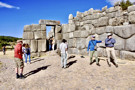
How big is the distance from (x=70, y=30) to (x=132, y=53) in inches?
234

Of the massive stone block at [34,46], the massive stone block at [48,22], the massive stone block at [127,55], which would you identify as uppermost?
the massive stone block at [48,22]

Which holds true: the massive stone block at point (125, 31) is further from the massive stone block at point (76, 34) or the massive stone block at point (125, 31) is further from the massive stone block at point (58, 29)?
the massive stone block at point (58, 29)

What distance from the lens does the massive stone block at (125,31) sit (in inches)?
263

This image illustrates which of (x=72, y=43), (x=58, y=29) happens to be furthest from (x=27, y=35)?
(x=72, y=43)

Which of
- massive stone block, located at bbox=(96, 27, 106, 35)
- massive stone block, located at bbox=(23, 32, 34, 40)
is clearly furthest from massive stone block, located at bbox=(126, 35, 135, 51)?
massive stone block, located at bbox=(23, 32, 34, 40)

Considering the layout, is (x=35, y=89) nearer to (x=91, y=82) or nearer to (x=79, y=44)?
(x=91, y=82)

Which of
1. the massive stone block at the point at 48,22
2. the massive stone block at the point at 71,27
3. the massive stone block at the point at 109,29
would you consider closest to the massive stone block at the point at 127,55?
the massive stone block at the point at 109,29

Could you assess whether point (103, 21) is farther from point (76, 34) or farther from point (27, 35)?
point (27, 35)

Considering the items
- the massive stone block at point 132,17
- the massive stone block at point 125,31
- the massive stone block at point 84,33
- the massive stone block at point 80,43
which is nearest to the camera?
the massive stone block at point 132,17

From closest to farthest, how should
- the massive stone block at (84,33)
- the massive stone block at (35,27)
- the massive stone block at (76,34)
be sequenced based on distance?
1. the massive stone block at (84,33)
2. the massive stone block at (76,34)
3. the massive stone block at (35,27)

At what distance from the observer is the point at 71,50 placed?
1087 centimetres

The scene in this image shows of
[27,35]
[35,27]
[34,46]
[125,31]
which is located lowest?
[34,46]

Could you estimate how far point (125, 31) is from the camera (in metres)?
6.96

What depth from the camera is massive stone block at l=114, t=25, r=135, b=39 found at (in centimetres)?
669
